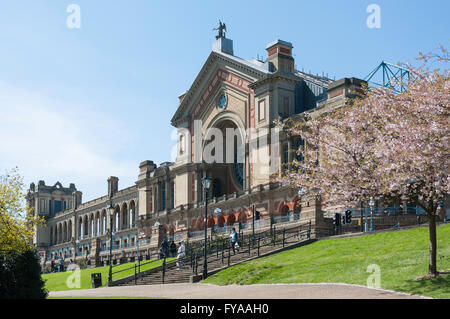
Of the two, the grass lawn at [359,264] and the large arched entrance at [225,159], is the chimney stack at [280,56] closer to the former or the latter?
the large arched entrance at [225,159]

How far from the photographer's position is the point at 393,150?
59.2ft

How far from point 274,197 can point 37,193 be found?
247ft

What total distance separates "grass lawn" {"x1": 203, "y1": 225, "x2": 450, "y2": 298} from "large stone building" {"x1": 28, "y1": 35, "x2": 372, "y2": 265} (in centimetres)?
773

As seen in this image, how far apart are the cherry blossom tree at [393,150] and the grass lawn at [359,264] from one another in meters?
1.40

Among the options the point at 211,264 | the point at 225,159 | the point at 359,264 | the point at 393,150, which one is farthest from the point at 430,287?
the point at 225,159

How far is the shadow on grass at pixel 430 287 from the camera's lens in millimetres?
16430

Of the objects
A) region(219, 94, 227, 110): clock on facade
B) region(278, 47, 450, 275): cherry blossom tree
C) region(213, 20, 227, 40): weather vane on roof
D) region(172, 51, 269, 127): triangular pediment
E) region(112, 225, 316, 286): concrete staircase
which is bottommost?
region(112, 225, 316, 286): concrete staircase

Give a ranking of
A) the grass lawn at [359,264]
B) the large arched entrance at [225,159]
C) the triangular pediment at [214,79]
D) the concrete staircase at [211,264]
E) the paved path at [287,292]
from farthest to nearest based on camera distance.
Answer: the large arched entrance at [225,159]
the triangular pediment at [214,79]
the concrete staircase at [211,264]
the grass lawn at [359,264]
the paved path at [287,292]

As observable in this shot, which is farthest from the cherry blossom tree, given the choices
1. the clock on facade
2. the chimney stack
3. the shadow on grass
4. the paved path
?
the clock on facade

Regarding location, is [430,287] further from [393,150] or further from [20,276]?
[20,276]

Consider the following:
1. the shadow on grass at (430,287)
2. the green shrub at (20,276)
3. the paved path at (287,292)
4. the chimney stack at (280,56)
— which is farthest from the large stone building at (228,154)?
the green shrub at (20,276)

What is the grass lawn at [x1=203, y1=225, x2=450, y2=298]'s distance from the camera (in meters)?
18.7

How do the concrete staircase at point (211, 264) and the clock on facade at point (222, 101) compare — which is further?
the clock on facade at point (222, 101)

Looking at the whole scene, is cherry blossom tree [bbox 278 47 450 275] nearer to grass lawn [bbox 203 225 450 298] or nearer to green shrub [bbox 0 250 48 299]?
grass lawn [bbox 203 225 450 298]
